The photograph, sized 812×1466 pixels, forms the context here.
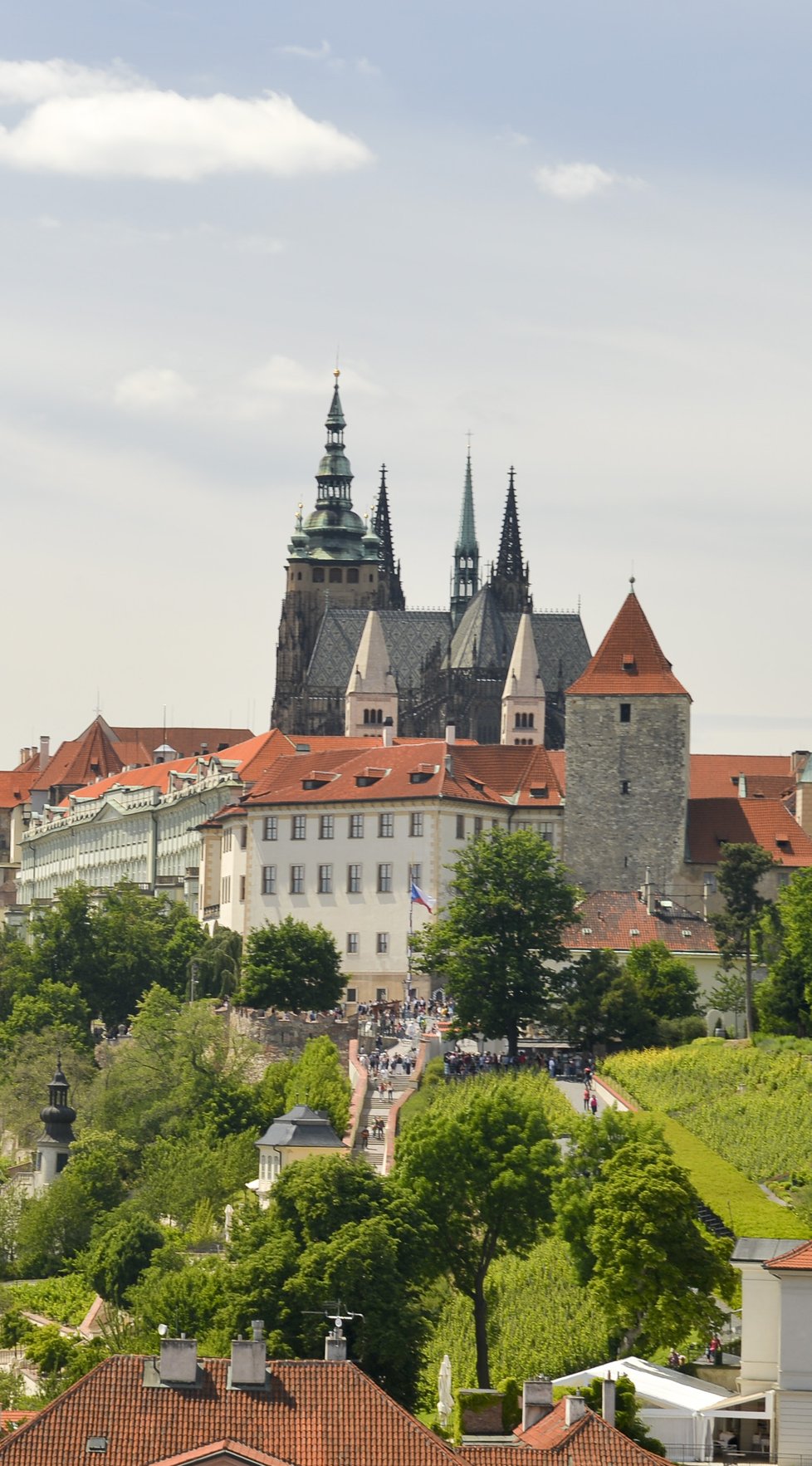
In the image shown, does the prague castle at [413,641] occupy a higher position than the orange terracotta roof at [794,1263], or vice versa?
the prague castle at [413,641]

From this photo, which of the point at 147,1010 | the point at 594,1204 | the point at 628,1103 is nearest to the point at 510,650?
the point at 147,1010

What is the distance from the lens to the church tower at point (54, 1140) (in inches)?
4277

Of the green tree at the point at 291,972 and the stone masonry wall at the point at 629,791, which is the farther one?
the stone masonry wall at the point at 629,791

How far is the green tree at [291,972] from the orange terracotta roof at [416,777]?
11705 mm

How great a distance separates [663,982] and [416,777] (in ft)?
66.6

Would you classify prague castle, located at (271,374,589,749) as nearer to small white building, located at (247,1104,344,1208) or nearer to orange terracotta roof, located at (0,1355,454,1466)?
small white building, located at (247,1104,344,1208)

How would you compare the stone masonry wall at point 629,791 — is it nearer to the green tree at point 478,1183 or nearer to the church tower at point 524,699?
the church tower at point 524,699

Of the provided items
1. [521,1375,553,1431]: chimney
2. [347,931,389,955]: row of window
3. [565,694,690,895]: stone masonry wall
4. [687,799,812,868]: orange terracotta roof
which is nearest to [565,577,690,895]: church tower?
[565,694,690,895]: stone masonry wall

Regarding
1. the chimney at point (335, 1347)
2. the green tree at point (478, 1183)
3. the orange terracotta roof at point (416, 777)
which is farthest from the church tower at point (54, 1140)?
the chimney at point (335, 1347)

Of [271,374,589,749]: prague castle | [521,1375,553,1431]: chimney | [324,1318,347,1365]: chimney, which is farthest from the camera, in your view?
[271,374,589,749]: prague castle

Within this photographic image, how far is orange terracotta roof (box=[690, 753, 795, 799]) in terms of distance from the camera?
495 feet

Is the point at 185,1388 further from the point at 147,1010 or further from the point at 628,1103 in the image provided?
the point at 147,1010

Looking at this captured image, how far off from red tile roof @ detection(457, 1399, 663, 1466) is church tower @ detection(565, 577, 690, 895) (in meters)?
75.6

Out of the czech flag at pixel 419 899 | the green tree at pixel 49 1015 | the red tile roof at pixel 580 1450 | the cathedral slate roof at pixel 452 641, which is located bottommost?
the red tile roof at pixel 580 1450
